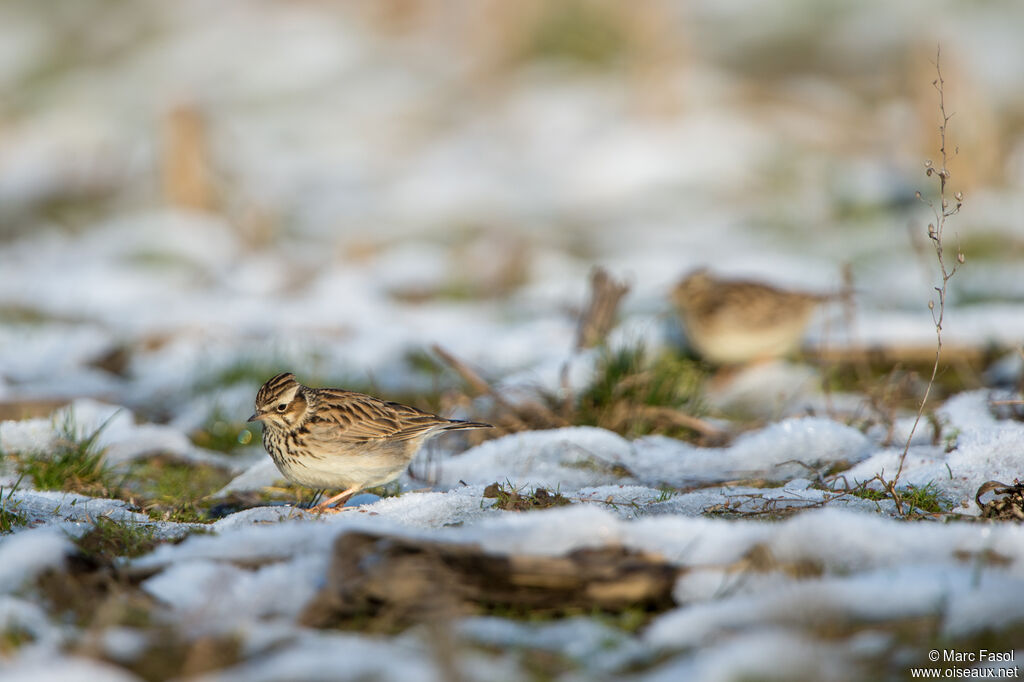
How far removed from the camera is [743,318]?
799 centimetres

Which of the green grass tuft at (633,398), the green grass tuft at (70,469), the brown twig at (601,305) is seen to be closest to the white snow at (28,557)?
the green grass tuft at (70,469)

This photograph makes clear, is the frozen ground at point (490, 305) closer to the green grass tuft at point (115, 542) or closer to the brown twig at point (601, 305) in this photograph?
the green grass tuft at point (115, 542)

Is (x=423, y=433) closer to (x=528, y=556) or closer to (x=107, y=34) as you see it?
(x=528, y=556)

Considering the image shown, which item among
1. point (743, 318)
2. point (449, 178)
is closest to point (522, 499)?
point (743, 318)

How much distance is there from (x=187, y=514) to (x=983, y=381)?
18.4ft

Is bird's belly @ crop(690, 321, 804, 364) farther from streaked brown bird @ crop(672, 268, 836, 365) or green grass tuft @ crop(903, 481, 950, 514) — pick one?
green grass tuft @ crop(903, 481, 950, 514)

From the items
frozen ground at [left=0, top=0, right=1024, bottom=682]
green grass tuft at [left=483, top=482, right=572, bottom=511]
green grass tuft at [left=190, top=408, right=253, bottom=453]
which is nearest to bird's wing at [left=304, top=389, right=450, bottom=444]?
frozen ground at [left=0, top=0, right=1024, bottom=682]

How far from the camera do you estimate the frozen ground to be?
2783 mm

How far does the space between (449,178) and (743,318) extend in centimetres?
1148

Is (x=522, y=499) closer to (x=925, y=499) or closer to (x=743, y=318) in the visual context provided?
(x=925, y=499)

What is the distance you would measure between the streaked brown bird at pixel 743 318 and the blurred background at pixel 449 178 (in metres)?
0.55

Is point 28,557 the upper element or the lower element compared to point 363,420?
upper

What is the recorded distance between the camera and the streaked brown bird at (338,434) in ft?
15.1

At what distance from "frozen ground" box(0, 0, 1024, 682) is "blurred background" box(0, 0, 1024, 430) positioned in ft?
0.31
